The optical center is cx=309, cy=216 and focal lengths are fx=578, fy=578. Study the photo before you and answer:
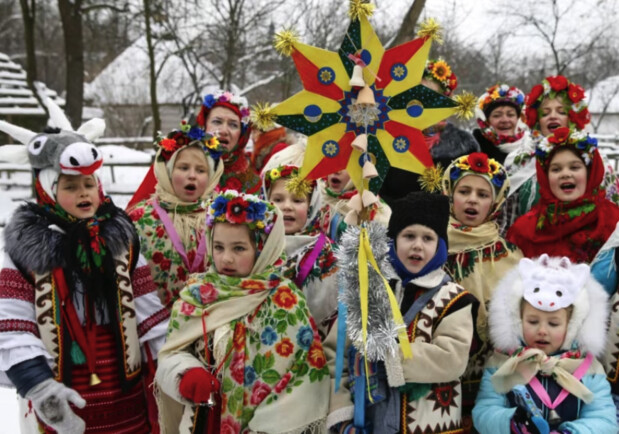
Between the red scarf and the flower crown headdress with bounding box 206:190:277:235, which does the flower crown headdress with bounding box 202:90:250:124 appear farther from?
the red scarf

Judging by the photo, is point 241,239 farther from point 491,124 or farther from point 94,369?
point 491,124

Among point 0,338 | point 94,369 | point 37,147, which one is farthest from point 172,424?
point 37,147

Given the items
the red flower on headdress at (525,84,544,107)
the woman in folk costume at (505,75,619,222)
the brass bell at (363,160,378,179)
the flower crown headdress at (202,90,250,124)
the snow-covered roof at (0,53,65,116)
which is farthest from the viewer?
the snow-covered roof at (0,53,65,116)

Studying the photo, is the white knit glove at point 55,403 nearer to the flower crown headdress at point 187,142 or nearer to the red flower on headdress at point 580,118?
the flower crown headdress at point 187,142

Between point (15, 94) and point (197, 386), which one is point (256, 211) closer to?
point (197, 386)

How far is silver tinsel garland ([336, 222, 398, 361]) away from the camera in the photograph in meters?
2.45

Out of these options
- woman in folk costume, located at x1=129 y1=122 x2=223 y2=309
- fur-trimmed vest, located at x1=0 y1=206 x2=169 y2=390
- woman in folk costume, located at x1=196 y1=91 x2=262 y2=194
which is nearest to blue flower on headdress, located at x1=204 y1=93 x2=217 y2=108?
woman in folk costume, located at x1=196 y1=91 x2=262 y2=194

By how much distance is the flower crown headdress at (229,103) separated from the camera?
448 centimetres

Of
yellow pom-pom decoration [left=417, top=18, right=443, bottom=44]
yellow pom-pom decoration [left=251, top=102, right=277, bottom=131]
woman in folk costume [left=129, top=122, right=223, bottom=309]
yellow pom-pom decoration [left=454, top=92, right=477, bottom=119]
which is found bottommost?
woman in folk costume [left=129, top=122, right=223, bottom=309]

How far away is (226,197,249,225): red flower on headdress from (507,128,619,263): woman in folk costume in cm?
171

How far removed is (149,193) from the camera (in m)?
3.96

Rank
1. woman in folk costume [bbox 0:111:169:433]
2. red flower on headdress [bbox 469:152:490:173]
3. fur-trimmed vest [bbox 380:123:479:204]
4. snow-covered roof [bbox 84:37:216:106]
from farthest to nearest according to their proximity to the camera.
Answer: snow-covered roof [bbox 84:37:216:106] → fur-trimmed vest [bbox 380:123:479:204] → red flower on headdress [bbox 469:152:490:173] → woman in folk costume [bbox 0:111:169:433]

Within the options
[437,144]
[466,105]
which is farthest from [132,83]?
[466,105]

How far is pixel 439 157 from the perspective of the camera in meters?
4.34
